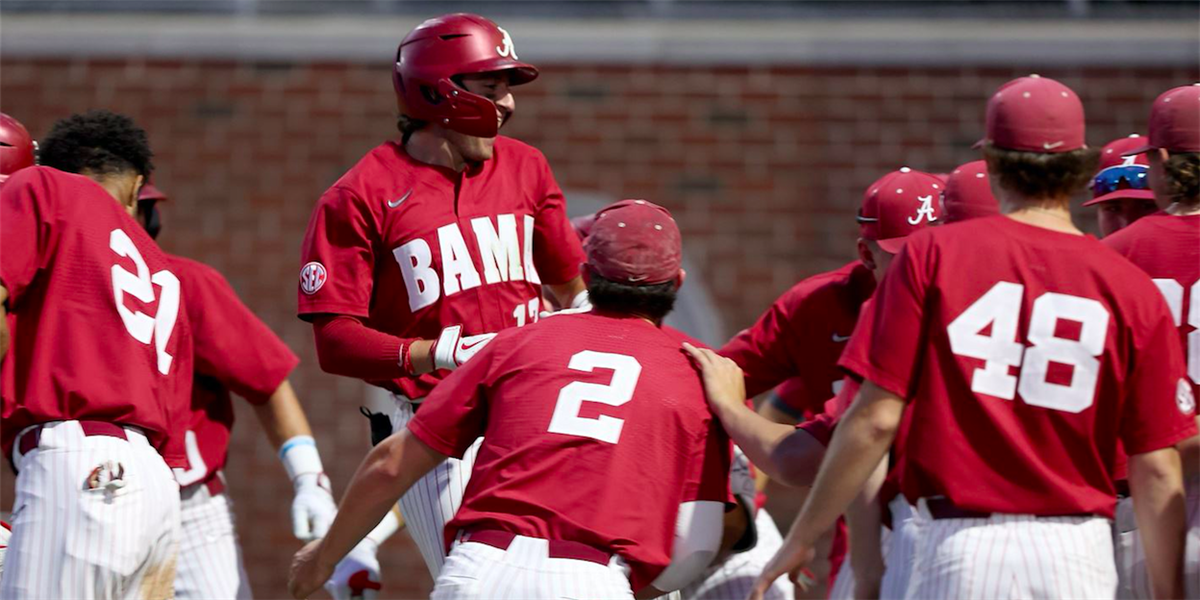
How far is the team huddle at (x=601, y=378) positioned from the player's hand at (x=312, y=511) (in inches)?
0.6

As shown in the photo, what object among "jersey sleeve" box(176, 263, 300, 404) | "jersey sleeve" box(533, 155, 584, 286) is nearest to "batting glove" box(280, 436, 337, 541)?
"jersey sleeve" box(176, 263, 300, 404)

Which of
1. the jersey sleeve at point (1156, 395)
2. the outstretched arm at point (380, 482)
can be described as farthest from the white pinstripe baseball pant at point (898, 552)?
the outstretched arm at point (380, 482)

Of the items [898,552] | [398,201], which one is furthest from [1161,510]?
[398,201]

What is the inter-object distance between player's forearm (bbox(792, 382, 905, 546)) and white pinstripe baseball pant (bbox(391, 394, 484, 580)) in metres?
1.53

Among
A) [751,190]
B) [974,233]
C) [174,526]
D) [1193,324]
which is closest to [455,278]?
[174,526]

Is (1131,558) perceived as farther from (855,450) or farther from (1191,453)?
(855,450)

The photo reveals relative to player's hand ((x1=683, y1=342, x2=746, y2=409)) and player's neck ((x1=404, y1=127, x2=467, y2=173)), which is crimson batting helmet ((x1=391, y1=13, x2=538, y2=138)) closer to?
player's neck ((x1=404, y1=127, x2=467, y2=173))

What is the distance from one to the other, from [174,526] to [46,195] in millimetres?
1128

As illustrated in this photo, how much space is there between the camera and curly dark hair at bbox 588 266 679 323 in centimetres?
409

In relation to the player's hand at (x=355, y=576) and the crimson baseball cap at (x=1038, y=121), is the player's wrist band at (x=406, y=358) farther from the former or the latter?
the crimson baseball cap at (x=1038, y=121)

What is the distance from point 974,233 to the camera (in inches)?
144

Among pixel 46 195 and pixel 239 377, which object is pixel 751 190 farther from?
pixel 46 195

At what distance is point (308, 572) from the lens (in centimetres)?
420

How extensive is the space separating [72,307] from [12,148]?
46.7 inches
